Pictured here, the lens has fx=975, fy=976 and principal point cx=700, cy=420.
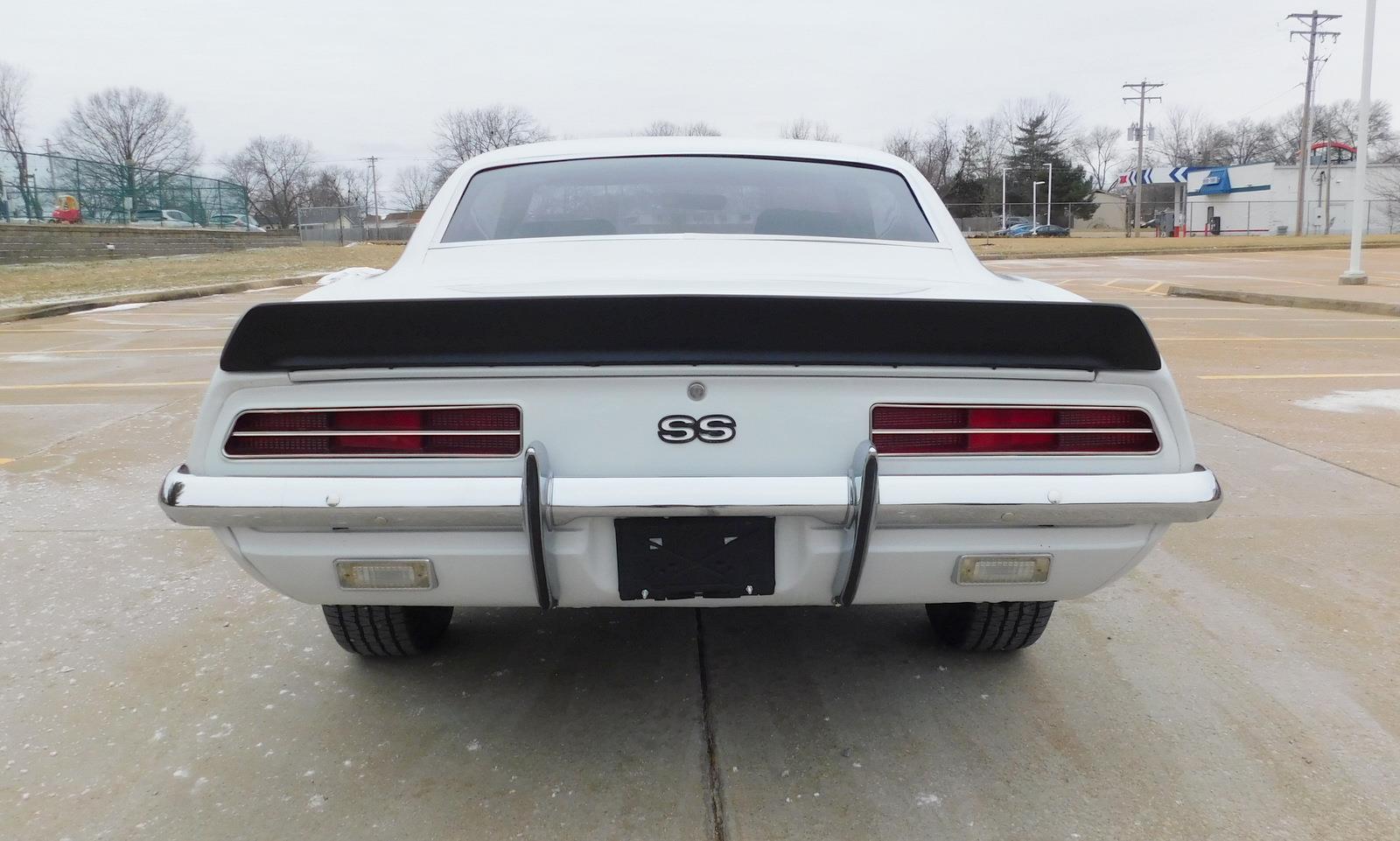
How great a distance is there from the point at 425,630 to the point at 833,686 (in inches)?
46.4

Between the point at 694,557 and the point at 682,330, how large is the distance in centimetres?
47

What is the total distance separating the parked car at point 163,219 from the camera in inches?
1315

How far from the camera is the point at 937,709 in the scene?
255 centimetres

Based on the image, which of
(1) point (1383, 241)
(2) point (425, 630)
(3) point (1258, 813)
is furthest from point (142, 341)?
(1) point (1383, 241)

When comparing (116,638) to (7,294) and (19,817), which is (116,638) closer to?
(19,817)

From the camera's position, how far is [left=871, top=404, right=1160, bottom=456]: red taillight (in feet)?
6.69

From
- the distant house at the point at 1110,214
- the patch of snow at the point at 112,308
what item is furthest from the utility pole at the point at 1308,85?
the patch of snow at the point at 112,308

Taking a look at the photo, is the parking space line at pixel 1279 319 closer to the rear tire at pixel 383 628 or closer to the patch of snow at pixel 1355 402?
the patch of snow at pixel 1355 402

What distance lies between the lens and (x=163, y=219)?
3450 centimetres

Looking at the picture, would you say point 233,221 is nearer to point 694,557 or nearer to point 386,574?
point 386,574

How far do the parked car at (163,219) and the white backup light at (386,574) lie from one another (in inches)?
1441

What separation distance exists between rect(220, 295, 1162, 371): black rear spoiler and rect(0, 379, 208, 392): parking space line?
20.8ft

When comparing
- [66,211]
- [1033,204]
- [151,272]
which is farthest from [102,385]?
[1033,204]

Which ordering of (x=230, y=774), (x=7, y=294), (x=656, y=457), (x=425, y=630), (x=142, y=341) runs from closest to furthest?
1. (x=656, y=457)
2. (x=230, y=774)
3. (x=425, y=630)
4. (x=142, y=341)
5. (x=7, y=294)
